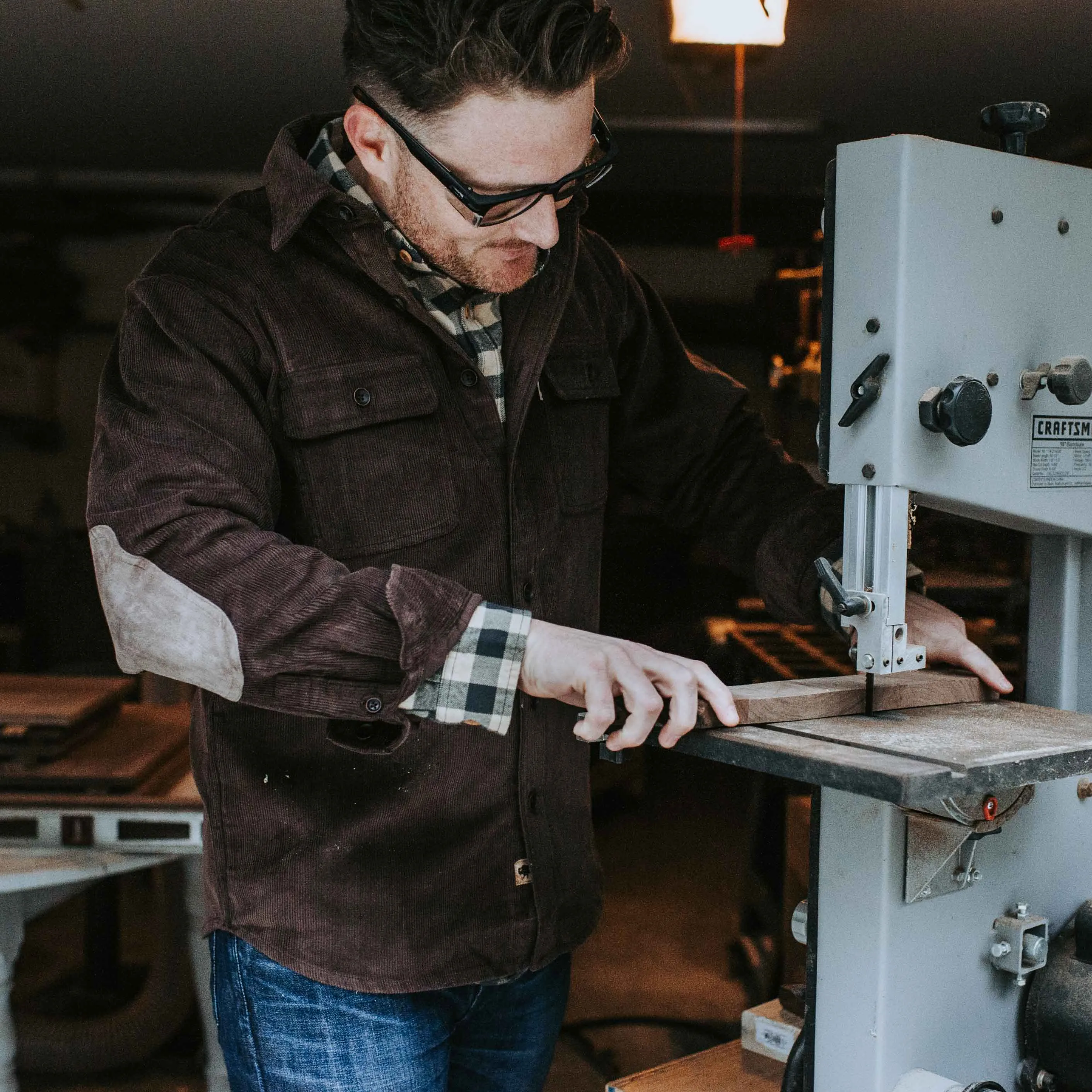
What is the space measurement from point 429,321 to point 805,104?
2.08 meters

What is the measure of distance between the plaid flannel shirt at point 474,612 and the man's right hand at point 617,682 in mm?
21

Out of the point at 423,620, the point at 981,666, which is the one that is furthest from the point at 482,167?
the point at 981,666

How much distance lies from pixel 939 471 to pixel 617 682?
0.37m

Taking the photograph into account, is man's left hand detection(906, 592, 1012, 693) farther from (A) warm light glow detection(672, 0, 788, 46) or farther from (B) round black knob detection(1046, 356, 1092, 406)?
(A) warm light glow detection(672, 0, 788, 46)

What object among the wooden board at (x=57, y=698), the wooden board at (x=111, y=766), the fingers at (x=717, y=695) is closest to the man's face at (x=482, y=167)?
the fingers at (x=717, y=695)

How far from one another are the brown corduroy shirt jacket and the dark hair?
14cm

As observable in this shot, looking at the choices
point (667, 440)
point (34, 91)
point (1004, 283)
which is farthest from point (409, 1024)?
point (34, 91)

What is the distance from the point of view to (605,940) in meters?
3.37

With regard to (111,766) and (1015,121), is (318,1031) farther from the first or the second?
(111,766)

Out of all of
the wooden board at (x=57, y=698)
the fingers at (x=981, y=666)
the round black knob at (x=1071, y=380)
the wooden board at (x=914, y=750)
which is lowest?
the wooden board at (x=57, y=698)

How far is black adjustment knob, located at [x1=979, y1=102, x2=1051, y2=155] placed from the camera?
3.90ft

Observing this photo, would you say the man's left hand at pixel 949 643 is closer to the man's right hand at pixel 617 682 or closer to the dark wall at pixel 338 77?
the man's right hand at pixel 617 682

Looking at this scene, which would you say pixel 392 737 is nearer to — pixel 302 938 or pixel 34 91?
pixel 302 938

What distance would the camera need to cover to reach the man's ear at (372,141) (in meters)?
1.30
